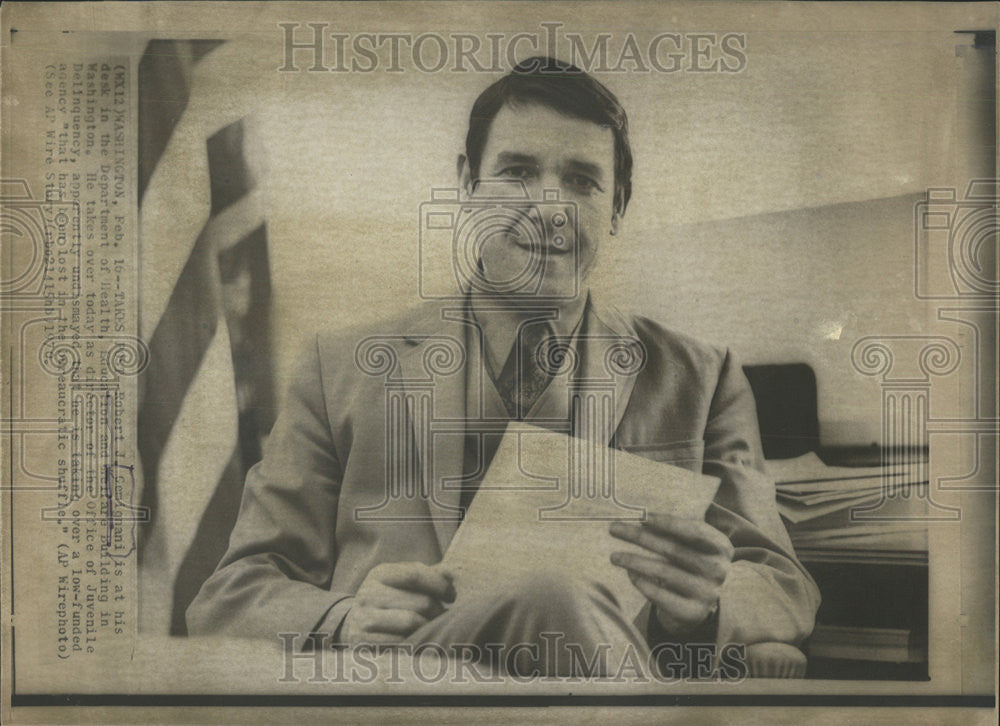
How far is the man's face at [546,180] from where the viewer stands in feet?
→ 7.14

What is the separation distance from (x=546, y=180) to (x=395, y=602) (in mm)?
1189

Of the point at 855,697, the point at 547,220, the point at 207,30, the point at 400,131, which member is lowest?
the point at 855,697

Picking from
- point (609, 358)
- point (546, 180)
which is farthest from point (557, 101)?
point (609, 358)

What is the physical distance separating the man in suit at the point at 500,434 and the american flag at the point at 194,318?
81mm

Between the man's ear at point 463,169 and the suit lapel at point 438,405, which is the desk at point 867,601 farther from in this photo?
the man's ear at point 463,169

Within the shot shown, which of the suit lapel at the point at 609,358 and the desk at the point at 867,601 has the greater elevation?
the suit lapel at the point at 609,358

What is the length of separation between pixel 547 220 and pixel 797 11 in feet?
2.93

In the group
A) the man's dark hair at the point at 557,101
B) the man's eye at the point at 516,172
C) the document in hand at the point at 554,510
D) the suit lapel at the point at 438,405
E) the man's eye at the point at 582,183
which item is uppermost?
the man's dark hair at the point at 557,101

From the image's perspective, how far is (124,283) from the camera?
218 centimetres

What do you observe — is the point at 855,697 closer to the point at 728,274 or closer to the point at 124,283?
the point at 728,274

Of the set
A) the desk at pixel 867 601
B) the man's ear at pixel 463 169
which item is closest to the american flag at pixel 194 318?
the man's ear at pixel 463 169

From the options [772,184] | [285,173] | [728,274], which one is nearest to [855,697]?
[728,274]

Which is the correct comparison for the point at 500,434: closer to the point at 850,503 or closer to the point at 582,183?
the point at 582,183

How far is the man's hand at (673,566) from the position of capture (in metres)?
2.16
